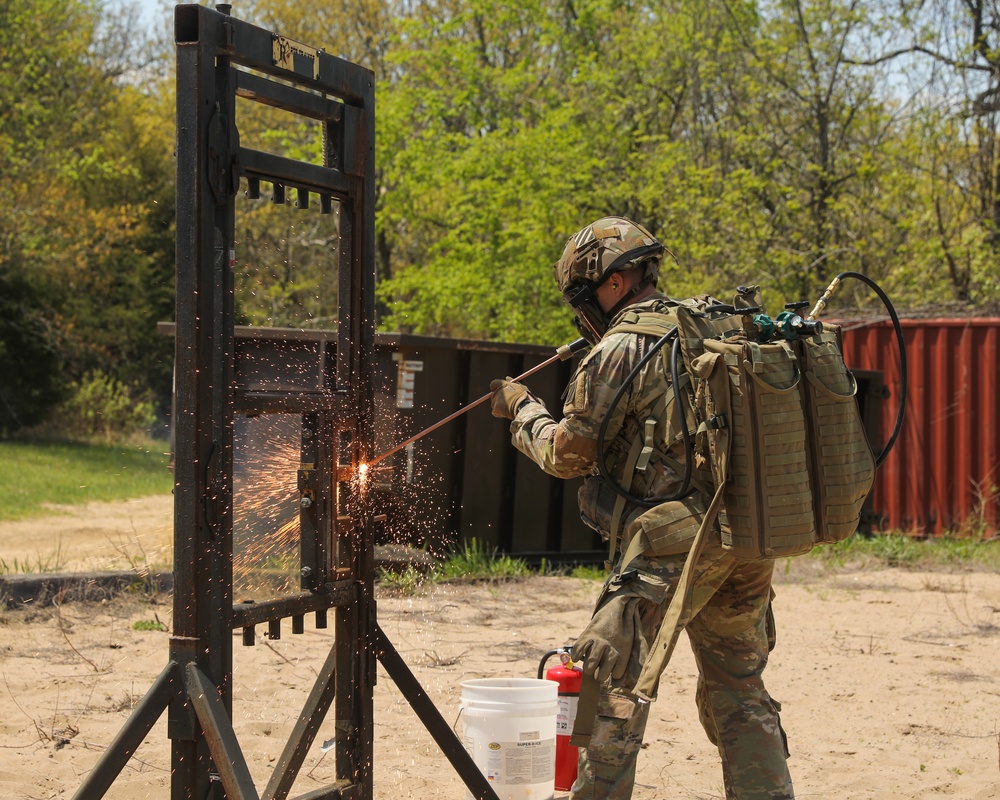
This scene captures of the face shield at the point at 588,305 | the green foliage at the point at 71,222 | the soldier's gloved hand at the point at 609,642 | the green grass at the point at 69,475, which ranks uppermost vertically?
the green foliage at the point at 71,222

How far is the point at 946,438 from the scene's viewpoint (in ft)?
40.3

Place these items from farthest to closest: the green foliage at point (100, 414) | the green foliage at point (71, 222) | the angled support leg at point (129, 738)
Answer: the green foliage at point (100, 414) < the green foliage at point (71, 222) < the angled support leg at point (129, 738)

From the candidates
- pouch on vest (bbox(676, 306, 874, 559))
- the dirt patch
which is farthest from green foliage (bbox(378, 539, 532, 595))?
pouch on vest (bbox(676, 306, 874, 559))

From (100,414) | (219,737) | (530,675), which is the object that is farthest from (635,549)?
(100,414)

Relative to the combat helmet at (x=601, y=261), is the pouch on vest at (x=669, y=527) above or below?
below

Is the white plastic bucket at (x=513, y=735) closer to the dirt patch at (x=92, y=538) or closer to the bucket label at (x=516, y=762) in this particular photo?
the bucket label at (x=516, y=762)

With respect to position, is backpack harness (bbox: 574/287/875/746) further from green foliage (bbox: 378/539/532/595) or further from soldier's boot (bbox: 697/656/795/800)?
green foliage (bbox: 378/539/532/595)

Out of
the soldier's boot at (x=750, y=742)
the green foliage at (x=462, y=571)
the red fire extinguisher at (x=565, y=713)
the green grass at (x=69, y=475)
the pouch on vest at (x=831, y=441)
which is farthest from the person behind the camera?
the green grass at (x=69, y=475)

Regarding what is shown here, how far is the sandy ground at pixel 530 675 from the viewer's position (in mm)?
4910

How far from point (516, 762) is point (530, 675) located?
208cm

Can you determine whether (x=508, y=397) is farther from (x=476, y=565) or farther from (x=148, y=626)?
(x=476, y=565)

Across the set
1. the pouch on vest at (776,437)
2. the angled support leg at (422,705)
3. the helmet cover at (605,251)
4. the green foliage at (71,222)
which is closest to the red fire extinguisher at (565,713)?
the angled support leg at (422,705)

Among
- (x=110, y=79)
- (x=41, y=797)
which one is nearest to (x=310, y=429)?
(x=41, y=797)

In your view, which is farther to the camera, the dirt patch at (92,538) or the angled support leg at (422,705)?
the dirt patch at (92,538)
